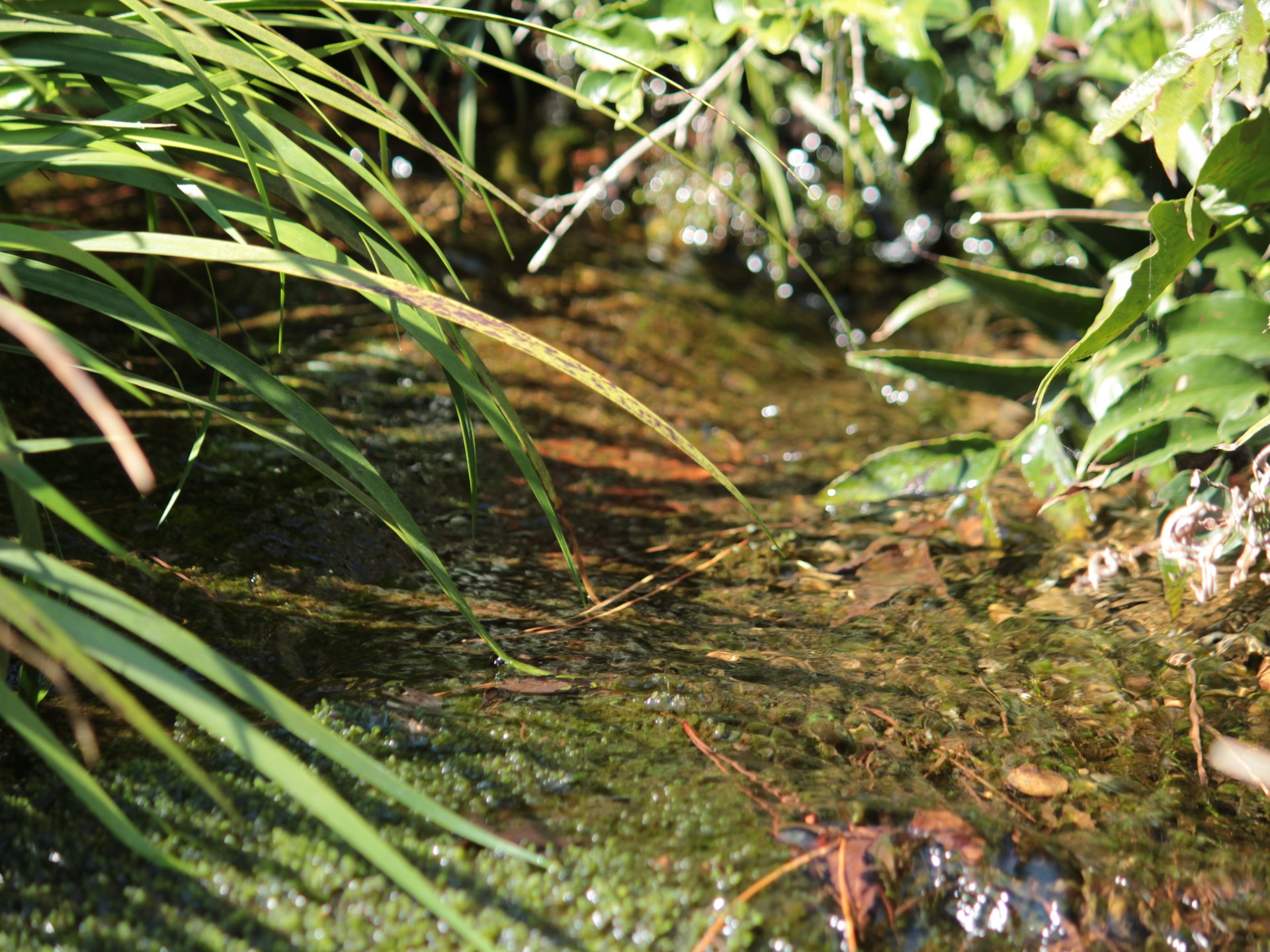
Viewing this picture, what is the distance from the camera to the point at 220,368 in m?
0.94

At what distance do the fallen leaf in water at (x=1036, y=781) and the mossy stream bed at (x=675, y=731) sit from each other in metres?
0.01

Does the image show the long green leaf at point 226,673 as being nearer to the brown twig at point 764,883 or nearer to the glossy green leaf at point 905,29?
the brown twig at point 764,883

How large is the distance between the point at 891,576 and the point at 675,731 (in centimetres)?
64

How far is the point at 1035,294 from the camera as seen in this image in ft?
5.18

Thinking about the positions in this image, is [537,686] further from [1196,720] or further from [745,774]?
[1196,720]

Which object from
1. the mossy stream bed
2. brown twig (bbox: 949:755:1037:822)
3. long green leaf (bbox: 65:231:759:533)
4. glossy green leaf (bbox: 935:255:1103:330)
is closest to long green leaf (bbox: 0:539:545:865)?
the mossy stream bed

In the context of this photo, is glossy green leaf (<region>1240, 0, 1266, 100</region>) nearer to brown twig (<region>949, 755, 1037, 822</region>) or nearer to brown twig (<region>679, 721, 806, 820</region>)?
brown twig (<region>949, 755, 1037, 822</region>)

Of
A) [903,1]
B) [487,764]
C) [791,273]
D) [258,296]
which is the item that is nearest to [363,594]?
[487,764]

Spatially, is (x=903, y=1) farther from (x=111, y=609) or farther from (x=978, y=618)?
(x=111, y=609)

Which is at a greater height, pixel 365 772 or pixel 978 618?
pixel 365 772

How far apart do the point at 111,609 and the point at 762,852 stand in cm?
59

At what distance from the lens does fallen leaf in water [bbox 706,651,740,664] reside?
1.23 metres

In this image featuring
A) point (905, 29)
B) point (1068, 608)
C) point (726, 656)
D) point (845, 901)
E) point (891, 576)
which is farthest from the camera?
point (905, 29)

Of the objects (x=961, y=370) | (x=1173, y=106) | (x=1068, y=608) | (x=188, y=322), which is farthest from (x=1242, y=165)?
(x=188, y=322)
